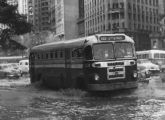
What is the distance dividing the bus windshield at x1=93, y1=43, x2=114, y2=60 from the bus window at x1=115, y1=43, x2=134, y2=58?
0.32m

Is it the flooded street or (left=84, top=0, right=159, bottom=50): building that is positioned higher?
(left=84, top=0, right=159, bottom=50): building

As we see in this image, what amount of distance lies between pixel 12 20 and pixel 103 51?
1825cm

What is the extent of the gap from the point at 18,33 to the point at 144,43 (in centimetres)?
8082

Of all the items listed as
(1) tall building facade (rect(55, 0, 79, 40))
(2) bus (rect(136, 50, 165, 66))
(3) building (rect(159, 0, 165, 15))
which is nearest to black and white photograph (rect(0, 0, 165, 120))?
(2) bus (rect(136, 50, 165, 66))

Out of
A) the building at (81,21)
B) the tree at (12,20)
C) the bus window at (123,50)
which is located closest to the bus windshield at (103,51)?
the bus window at (123,50)

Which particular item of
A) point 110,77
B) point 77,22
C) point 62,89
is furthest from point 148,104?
point 77,22

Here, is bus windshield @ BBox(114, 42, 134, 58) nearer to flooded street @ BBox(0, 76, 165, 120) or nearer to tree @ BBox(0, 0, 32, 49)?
flooded street @ BBox(0, 76, 165, 120)

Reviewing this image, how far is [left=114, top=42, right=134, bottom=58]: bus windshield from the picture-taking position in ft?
61.7

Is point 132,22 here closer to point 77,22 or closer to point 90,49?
point 77,22

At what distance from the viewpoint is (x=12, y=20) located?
115ft

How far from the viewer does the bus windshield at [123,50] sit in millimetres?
18812

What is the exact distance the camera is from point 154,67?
137 feet

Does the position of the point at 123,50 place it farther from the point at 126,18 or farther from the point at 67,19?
the point at 67,19

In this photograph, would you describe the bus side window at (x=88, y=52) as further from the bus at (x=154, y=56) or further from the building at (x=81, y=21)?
the building at (x=81, y=21)
